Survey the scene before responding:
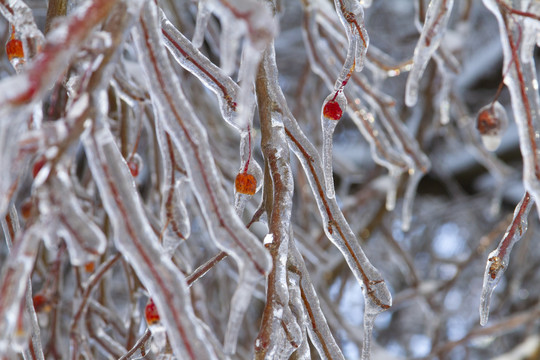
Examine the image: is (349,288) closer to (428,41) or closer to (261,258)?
(428,41)

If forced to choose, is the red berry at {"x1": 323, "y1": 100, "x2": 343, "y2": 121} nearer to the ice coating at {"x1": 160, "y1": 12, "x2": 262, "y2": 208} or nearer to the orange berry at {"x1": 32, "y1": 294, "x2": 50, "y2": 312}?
the ice coating at {"x1": 160, "y1": 12, "x2": 262, "y2": 208}

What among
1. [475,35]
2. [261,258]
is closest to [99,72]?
[261,258]

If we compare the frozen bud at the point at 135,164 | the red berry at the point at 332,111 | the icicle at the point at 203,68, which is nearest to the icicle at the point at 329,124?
the red berry at the point at 332,111

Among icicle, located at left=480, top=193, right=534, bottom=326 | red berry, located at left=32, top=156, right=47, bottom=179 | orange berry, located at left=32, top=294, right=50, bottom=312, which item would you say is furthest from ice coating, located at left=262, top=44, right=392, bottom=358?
orange berry, located at left=32, top=294, right=50, bottom=312

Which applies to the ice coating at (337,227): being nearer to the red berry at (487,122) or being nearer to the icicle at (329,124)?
the icicle at (329,124)

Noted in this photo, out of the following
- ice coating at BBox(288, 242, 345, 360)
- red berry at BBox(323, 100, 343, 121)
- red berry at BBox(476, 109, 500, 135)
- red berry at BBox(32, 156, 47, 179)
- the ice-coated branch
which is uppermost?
the ice-coated branch
